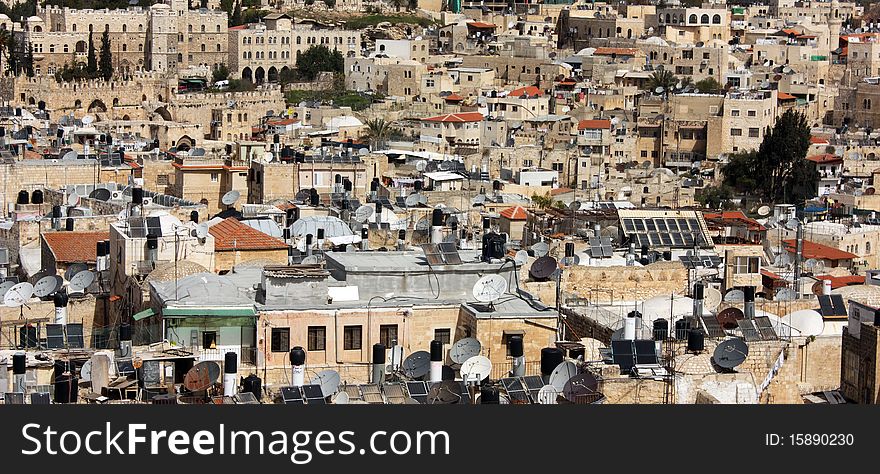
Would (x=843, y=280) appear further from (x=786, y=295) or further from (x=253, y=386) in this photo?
(x=253, y=386)

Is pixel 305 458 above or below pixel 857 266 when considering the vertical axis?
above

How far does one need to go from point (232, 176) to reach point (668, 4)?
5350cm

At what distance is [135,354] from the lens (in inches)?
827

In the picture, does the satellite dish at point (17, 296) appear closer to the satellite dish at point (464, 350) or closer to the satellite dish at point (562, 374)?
the satellite dish at point (464, 350)

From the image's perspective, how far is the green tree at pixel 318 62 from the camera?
82938 mm

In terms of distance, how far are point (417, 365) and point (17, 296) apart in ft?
19.2

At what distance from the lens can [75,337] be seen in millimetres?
22656

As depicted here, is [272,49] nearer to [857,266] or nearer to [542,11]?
[542,11]

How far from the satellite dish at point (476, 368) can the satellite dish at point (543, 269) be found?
5391 mm

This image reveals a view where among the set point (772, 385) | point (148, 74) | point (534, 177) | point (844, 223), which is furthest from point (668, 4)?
point (772, 385)

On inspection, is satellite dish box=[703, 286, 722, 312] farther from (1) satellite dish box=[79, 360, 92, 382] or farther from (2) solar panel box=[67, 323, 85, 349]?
(1) satellite dish box=[79, 360, 92, 382]

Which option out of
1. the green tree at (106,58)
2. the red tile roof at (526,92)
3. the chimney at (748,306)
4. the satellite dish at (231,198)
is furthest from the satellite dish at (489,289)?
the green tree at (106,58)

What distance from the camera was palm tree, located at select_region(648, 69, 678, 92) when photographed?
74.8m

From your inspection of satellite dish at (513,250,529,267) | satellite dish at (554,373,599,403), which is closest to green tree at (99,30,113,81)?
satellite dish at (513,250,529,267)
